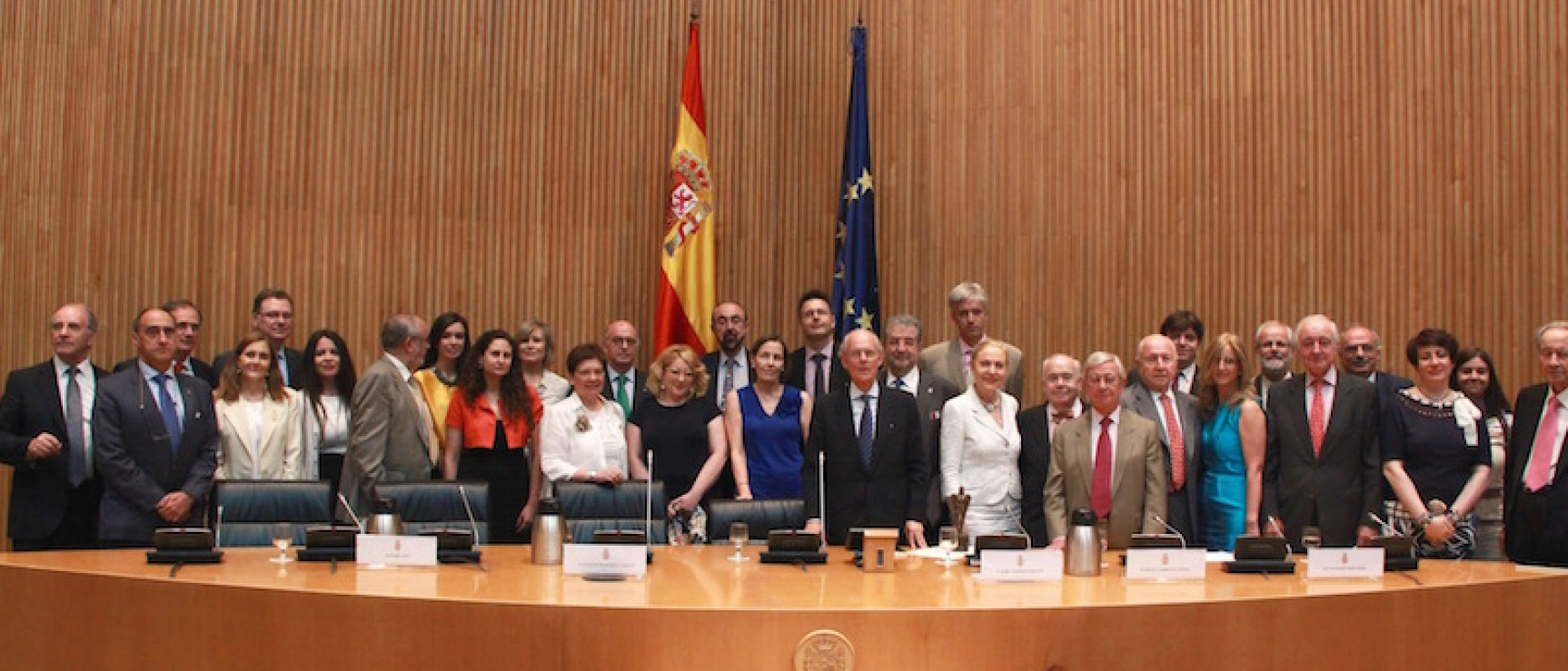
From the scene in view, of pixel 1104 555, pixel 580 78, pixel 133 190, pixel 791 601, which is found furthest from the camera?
pixel 580 78

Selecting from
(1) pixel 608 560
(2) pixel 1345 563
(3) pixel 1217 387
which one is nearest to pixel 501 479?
(1) pixel 608 560

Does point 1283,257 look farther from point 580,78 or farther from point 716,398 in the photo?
point 580,78

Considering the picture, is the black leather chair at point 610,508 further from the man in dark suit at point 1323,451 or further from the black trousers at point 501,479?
the man in dark suit at point 1323,451

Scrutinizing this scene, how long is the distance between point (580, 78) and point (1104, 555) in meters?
4.66

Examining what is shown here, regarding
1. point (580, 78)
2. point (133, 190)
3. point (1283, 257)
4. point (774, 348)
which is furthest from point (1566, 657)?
point (133, 190)

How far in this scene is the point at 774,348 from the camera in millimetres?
6113

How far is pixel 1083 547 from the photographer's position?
163 inches

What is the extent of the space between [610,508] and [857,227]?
3.17 m

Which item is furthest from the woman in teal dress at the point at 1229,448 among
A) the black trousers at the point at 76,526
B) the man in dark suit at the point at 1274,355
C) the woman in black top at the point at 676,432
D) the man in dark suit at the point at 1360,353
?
the black trousers at the point at 76,526

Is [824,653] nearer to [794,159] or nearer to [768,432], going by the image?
[768,432]

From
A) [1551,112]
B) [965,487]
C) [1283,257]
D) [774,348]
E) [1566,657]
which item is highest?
[1551,112]

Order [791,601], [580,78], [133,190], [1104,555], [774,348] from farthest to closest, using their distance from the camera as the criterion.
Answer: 1. [580,78]
2. [133,190]
3. [774,348]
4. [1104,555]
5. [791,601]

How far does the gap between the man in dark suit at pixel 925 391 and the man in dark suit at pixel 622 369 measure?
115 cm

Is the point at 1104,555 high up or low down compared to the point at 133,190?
down
